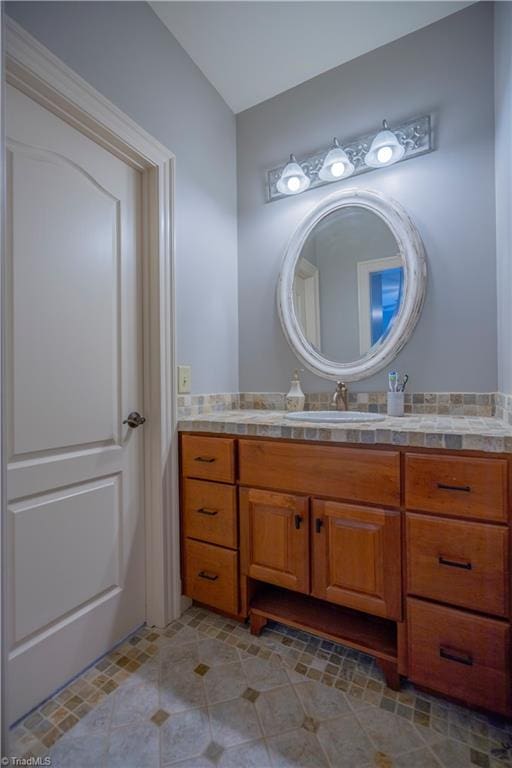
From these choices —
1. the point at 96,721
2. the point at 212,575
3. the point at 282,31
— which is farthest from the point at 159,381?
the point at 282,31

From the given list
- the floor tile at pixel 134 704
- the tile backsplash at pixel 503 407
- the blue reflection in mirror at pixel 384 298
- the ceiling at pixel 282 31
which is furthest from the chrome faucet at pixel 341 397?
the ceiling at pixel 282 31

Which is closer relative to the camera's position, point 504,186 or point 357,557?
point 357,557

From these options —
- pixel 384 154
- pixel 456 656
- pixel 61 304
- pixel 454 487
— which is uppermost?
pixel 384 154

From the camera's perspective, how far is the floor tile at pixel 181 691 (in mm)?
1021

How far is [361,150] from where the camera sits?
5.28 ft

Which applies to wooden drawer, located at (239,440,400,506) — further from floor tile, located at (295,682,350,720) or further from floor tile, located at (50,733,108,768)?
floor tile, located at (50,733,108,768)

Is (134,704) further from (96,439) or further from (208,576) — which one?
(96,439)

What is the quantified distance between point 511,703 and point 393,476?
0.65m

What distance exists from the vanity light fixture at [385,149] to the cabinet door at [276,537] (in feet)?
4.98

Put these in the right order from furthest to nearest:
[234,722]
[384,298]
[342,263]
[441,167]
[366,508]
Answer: [342,263]
[384,298]
[441,167]
[366,508]
[234,722]

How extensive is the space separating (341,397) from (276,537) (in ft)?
2.27

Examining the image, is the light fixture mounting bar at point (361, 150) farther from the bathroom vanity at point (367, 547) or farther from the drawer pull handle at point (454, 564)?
the drawer pull handle at point (454, 564)

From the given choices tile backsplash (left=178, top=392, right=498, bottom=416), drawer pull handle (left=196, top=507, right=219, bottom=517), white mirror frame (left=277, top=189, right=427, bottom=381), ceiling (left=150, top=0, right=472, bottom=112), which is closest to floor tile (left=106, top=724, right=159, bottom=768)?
drawer pull handle (left=196, top=507, right=219, bottom=517)

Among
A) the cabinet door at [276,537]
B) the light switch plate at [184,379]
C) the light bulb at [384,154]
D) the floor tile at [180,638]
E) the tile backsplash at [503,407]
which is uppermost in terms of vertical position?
the light bulb at [384,154]
